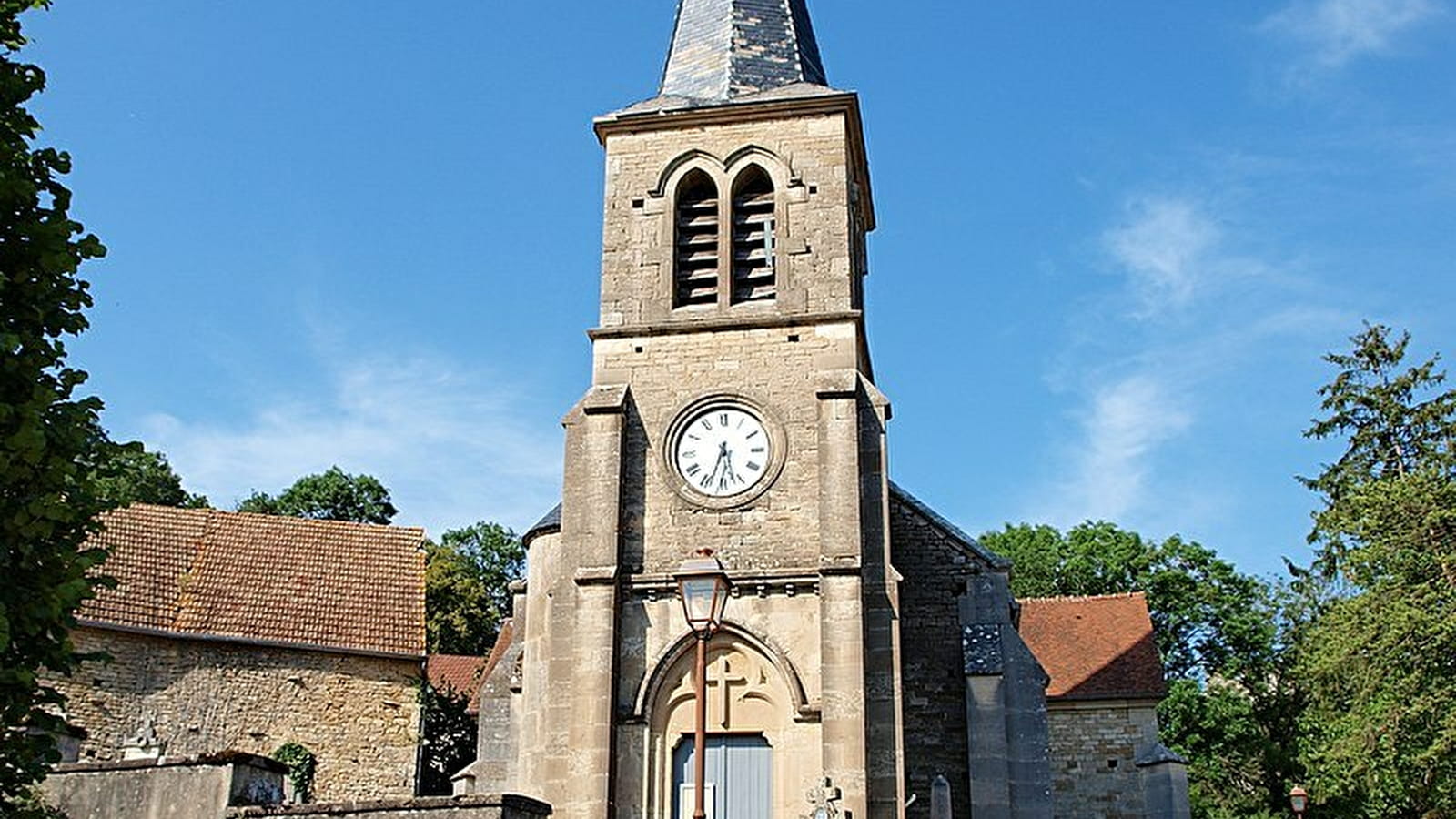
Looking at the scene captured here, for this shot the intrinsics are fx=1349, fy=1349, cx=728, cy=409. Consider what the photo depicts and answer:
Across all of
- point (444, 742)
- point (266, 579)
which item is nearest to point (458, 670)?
point (444, 742)

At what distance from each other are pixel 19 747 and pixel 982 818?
11.8 meters

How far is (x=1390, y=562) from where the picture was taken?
→ 872 inches

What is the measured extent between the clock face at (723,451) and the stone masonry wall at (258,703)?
8.65m

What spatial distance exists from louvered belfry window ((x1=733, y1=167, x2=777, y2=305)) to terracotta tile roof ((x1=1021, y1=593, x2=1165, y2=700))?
11.8 metres

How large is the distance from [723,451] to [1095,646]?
515 inches

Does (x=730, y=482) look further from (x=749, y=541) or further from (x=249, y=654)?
(x=249, y=654)

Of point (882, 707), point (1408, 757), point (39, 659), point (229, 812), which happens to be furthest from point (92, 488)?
point (1408, 757)

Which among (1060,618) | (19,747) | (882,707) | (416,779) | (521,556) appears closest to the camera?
(19,747)

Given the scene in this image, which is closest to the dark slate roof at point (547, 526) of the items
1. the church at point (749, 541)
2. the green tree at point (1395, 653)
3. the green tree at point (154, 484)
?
the church at point (749, 541)

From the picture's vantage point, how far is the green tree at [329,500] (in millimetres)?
43656

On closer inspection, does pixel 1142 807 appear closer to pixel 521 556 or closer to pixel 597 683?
pixel 597 683

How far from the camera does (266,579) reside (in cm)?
2392

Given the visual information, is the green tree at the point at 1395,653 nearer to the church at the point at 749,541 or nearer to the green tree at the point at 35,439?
the church at the point at 749,541

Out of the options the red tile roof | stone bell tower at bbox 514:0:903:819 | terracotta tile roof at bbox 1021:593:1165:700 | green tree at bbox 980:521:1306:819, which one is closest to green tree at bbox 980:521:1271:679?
green tree at bbox 980:521:1306:819
